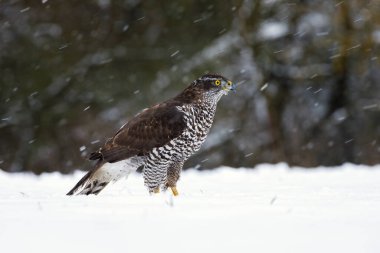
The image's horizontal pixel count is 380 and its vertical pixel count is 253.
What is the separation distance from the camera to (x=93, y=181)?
5797mm

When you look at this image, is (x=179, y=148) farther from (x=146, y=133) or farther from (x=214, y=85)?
(x=214, y=85)

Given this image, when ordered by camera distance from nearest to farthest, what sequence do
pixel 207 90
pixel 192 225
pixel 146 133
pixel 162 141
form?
pixel 192 225, pixel 162 141, pixel 146 133, pixel 207 90

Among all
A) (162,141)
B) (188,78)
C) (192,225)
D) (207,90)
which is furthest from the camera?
(188,78)

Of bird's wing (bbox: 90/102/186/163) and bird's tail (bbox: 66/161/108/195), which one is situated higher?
bird's wing (bbox: 90/102/186/163)

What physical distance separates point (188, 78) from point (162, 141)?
544 centimetres

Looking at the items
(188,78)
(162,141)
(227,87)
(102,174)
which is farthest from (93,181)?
(188,78)

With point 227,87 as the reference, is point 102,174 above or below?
below

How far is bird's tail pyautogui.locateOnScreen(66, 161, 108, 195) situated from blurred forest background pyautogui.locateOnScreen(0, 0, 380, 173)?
486 cm

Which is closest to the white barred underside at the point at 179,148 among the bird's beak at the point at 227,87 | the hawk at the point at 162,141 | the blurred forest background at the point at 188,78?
the hawk at the point at 162,141

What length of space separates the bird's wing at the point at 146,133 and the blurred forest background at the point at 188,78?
16.4 feet

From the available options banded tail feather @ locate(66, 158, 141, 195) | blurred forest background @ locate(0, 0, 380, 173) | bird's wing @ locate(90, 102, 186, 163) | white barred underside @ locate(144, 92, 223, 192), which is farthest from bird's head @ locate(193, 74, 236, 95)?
blurred forest background @ locate(0, 0, 380, 173)

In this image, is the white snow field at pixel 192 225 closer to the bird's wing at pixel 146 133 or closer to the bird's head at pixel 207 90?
the bird's wing at pixel 146 133

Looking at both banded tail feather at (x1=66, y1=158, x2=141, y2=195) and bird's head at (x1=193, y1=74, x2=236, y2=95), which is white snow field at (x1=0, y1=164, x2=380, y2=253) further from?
bird's head at (x1=193, y1=74, x2=236, y2=95)

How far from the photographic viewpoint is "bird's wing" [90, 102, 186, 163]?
5359mm
